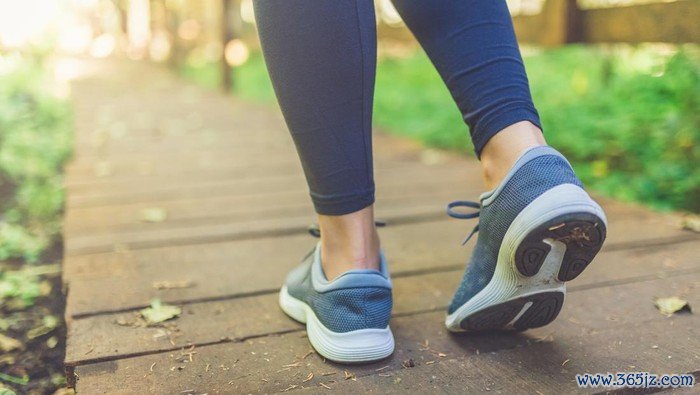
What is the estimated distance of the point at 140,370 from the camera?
95 centimetres

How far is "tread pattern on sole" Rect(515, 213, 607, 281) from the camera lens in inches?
32.3

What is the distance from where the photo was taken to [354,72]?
912 mm

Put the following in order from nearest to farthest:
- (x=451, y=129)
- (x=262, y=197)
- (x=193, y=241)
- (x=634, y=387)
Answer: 1. (x=634, y=387)
2. (x=193, y=241)
3. (x=262, y=197)
4. (x=451, y=129)

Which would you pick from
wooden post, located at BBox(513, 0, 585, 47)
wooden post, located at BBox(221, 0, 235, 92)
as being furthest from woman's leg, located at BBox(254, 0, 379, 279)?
wooden post, located at BBox(221, 0, 235, 92)

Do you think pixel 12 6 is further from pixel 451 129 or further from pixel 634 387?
pixel 634 387

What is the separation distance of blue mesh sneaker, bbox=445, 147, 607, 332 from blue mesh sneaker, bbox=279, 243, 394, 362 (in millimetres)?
125

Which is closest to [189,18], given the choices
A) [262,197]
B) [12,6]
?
[12,6]

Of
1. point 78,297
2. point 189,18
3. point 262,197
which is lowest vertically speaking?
point 189,18

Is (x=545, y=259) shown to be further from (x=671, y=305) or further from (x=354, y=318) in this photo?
(x=671, y=305)

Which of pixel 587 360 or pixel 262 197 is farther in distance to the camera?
pixel 262 197

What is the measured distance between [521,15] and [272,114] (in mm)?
1593

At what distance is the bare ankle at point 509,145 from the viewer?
0.92 meters

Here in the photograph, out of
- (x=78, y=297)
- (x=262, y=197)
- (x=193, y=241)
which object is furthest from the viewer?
(x=262, y=197)

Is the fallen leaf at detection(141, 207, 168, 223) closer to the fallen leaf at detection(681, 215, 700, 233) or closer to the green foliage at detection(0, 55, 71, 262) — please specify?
the green foliage at detection(0, 55, 71, 262)
